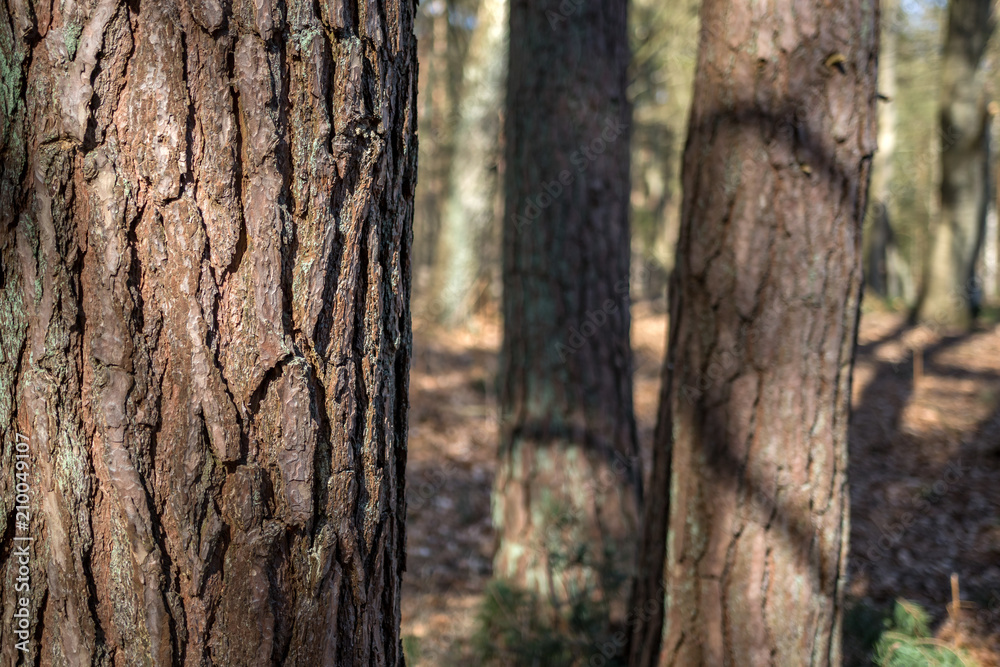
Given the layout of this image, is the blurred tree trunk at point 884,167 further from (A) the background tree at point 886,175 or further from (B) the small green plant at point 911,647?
(B) the small green plant at point 911,647

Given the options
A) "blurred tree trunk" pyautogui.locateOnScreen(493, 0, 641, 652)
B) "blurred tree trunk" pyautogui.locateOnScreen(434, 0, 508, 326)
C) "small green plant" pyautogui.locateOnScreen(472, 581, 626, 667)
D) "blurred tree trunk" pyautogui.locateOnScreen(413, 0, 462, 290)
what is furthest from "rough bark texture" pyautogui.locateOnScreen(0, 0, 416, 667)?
"blurred tree trunk" pyautogui.locateOnScreen(413, 0, 462, 290)

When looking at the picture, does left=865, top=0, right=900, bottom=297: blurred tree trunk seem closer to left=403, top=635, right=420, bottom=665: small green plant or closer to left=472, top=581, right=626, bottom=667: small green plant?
left=472, top=581, right=626, bottom=667: small green plant

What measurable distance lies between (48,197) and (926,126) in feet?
83.7

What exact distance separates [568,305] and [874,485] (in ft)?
11.4

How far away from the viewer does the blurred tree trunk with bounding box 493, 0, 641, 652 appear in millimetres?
3717

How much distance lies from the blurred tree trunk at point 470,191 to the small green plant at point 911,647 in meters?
7.19

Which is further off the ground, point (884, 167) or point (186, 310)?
point (884, 167)

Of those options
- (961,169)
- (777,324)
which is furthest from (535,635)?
(961,169)

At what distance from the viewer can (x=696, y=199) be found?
2420mm

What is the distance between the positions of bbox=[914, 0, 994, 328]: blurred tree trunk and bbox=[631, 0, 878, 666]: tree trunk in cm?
961

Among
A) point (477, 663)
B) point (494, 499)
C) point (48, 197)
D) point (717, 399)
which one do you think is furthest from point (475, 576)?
point (48, 197)

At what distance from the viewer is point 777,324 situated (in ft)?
7.41

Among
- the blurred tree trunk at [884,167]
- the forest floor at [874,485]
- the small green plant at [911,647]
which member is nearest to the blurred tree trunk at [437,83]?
the forest floor at [874,485]

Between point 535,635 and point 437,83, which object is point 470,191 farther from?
point 535,635
